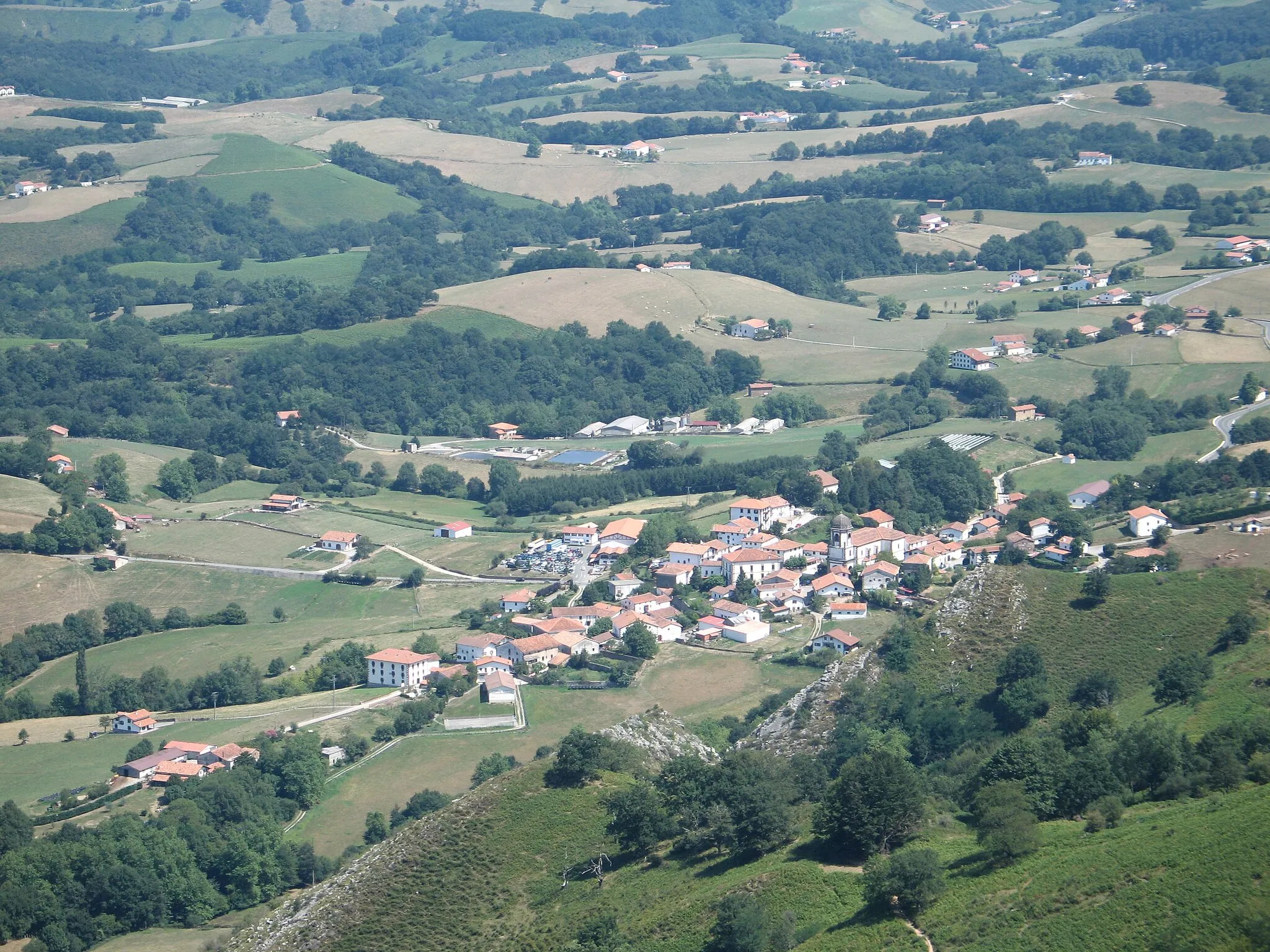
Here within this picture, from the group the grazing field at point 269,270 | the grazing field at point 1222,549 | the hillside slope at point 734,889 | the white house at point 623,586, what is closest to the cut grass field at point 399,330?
the grazing field at point 269,270

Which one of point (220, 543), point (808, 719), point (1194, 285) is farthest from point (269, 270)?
point (808, 719)

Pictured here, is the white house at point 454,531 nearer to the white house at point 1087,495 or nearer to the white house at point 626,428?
the white house at point 626,428

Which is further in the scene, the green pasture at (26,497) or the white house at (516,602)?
the green pasture at (26,497)

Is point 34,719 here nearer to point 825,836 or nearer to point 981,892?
point 825,836

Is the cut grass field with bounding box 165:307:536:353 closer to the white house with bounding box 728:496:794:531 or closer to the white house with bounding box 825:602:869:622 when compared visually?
the white house with bounding box 728:496:794:531

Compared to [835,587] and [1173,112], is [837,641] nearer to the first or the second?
[835,587]

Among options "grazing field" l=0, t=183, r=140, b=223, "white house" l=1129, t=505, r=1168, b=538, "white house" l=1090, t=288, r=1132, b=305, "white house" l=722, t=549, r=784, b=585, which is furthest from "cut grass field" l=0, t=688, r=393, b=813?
"grazing field" l=0, t=183, r=140, b=223

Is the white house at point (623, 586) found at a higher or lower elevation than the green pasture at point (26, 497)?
lower
